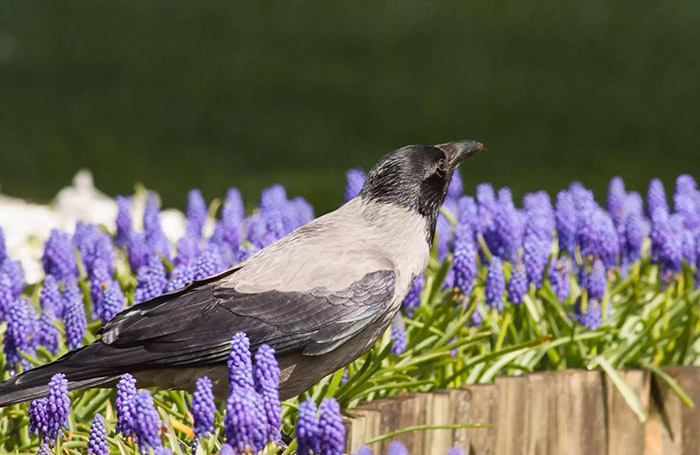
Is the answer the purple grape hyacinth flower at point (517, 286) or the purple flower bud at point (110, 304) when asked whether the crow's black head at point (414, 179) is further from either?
the purple flower bud at point (110, 304)

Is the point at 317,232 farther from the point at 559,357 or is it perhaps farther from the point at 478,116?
the point at 478,116

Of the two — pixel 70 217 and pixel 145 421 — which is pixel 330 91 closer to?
pixel 70 217

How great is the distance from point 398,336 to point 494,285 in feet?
1.54

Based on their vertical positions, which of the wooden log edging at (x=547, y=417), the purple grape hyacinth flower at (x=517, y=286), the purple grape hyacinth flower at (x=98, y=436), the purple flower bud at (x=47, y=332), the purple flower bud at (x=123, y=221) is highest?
the purple flower bud at (x=123, y=221)

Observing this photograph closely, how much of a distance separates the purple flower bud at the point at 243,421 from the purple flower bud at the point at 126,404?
302mm

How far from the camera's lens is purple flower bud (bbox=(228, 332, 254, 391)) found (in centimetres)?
261

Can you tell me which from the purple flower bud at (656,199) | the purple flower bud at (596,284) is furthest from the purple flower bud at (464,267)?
the purple flower bud at (656,199)

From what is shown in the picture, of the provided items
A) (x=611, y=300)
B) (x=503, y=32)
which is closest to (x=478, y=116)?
(x=503, y=32)

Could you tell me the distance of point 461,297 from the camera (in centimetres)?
436

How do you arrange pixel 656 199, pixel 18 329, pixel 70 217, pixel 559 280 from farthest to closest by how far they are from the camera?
pixel 70 217 < pixel 656 199 < pixel 559 280 < pixel 18 329

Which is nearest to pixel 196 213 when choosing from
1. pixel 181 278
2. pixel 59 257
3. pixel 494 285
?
pixel 59 257

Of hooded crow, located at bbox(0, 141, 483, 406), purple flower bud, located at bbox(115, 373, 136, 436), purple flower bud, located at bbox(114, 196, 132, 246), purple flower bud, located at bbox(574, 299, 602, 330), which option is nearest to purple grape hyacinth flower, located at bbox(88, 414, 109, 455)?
purple flower bud, located at bbox(115, 373, 136, 436)

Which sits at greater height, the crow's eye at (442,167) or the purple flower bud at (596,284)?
the crow's eye at (442,167)

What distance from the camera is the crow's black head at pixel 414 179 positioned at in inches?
145
